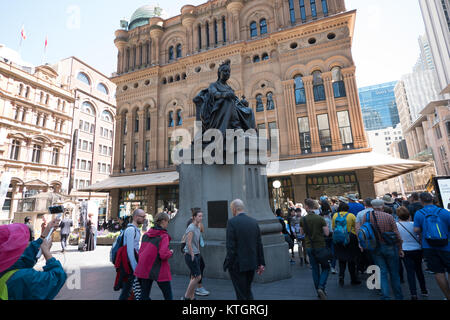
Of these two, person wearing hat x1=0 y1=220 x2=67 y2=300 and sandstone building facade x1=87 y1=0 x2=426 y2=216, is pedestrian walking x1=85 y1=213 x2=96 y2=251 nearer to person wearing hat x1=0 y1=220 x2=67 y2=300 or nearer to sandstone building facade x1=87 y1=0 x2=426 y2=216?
sandstone building facade x1=87 y1=0 x2=426 y2=216

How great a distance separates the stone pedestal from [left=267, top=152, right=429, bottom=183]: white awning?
1100cm

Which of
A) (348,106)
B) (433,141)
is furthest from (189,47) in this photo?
(433,141)

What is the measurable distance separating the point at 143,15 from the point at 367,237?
34775 mm

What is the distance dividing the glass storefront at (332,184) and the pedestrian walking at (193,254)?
15.1 meters

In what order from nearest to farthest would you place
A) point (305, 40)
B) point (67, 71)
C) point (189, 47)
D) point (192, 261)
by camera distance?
1. point (192, 261)
2. point (305, 40)
3. point (189, 47)
4. point (67, 71)

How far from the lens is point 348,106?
18750 mm

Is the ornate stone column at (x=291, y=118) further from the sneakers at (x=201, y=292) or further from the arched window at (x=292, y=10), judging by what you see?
the sneakers at (x=201, y=292)

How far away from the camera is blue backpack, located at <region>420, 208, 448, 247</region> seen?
4.13 meters

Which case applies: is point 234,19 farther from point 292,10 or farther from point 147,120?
point 147,120

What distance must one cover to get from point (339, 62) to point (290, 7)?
297 inches

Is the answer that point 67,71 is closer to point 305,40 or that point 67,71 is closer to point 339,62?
point 305,40

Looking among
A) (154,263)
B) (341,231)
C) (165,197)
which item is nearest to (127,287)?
(154,263)

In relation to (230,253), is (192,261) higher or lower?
lower
